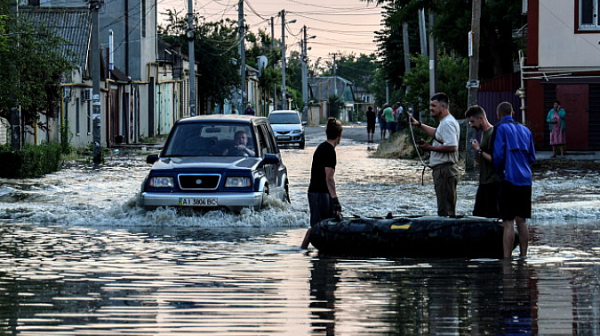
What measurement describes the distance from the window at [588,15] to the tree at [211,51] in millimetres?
42145

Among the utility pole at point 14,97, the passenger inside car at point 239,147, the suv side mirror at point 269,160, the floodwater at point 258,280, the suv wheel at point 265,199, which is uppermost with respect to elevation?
the utility pole at point 14,97

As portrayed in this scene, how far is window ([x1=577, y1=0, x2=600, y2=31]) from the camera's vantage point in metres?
34.1

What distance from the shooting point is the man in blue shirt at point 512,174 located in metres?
12.5

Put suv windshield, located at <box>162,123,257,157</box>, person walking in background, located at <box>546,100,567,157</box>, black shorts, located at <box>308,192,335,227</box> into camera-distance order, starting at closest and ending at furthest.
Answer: black shorts, located at <box>308,192,335,227</box> → suv windshield, located at <box>162,123,257,157</box> → person walking in background, located at <box>546,100,567,157</box>

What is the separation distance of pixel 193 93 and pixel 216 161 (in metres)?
35.3

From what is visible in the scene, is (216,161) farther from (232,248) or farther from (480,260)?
(480,260)

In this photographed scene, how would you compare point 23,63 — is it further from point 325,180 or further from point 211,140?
point 325,180

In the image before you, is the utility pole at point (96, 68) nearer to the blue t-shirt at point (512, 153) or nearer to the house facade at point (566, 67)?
the house facade at point (566, 67)

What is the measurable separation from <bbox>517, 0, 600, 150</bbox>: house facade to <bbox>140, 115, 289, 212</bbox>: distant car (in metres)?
17.6

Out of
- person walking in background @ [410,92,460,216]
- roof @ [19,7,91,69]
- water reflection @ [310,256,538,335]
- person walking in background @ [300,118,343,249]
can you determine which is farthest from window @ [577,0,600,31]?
water reflection @ [310,256,538,335]

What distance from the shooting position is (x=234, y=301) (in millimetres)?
9344

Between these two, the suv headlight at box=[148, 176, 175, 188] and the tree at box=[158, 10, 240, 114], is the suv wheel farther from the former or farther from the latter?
the tree at box=[158, 10, 240, 114]

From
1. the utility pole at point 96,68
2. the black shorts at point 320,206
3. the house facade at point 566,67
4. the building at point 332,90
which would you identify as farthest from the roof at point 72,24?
the building at point 332,90

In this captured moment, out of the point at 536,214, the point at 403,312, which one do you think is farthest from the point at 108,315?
the point at 536,214
